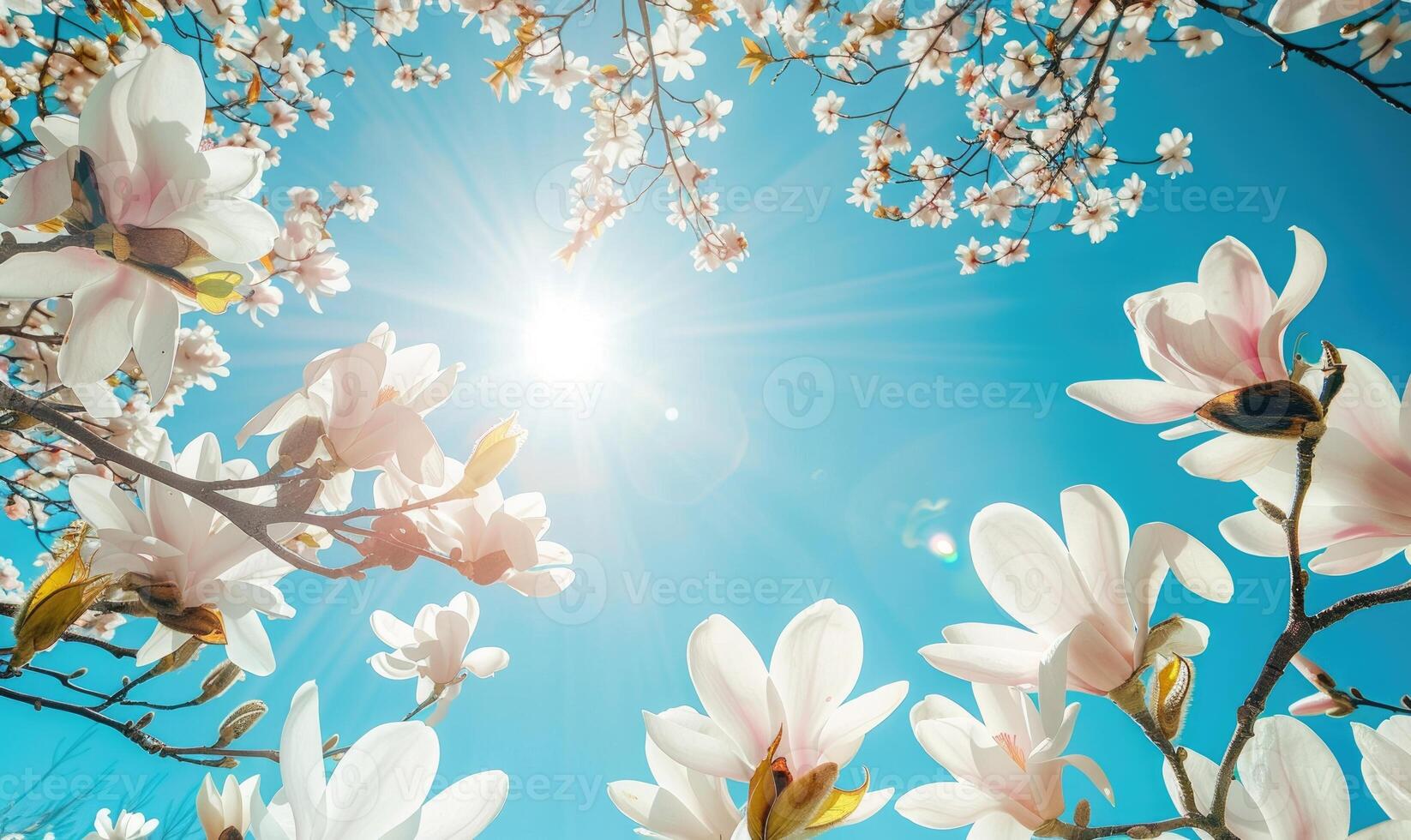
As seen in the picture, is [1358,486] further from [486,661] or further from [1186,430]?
[486,661]

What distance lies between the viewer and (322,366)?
59cm

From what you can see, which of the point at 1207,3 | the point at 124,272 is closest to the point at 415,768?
the point at 124,272

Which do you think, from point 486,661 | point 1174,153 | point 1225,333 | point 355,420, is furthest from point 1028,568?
point 1174,153

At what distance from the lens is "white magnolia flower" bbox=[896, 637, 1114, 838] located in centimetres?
46

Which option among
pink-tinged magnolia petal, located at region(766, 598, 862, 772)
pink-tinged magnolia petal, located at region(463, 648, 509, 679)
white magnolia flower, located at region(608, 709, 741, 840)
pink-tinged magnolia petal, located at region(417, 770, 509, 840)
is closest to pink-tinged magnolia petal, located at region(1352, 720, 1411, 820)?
pink-tinged magnolia petal, located at region(766, 598, 862, 772)

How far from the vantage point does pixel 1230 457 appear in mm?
494

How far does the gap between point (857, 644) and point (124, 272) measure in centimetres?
68

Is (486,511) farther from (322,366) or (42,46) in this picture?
(42,46)

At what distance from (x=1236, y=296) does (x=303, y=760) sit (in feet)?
2.43

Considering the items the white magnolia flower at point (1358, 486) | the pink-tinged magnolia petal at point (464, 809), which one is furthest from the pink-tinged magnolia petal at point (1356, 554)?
the pink-tinged magnolia petal at point (464, 809)

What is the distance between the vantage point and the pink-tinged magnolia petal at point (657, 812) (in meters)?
0.49

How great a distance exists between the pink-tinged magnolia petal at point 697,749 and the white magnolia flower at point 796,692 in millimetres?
15

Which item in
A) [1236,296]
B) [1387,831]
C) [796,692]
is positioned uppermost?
[1236,296]

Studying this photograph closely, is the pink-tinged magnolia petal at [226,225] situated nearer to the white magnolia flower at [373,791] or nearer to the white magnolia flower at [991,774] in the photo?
the white magnolia flower at [373,791]
